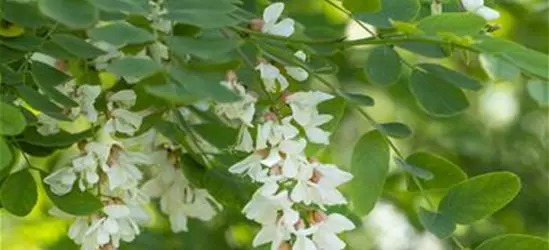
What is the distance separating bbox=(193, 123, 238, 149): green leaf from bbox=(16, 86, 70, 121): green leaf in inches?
4.9

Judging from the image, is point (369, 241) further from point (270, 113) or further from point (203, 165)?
point (270, 113)

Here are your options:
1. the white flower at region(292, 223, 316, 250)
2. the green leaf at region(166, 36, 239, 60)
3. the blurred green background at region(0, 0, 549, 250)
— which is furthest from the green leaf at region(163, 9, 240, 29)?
the blurred green background at region(0, 0, 549, 250)

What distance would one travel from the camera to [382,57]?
0.67 metres

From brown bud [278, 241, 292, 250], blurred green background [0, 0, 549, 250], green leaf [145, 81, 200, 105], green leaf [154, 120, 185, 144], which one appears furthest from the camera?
blurred green background [0, 0, 549, 250]

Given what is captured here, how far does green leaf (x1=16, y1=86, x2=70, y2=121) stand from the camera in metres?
0.59

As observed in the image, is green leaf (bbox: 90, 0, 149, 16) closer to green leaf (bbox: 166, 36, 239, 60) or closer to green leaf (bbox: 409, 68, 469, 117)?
green leaf (bbox: 166, 36, 239, 60)

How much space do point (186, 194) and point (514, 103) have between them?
3.12 feet

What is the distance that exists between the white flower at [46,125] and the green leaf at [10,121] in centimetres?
8

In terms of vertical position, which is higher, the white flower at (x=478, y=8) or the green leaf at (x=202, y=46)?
the green leaf at (x=202, y=46)

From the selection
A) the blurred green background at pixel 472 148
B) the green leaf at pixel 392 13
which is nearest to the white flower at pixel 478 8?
the green leaf at pixel 392 13

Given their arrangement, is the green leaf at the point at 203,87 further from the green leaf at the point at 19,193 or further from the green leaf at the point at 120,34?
the green leaf at the point at 19,193

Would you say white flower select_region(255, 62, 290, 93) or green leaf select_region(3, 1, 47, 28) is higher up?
green leaf select_region(3, 1, 47, 28)

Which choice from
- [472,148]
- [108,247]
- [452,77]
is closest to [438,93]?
[452,77]

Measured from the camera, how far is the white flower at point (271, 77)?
1.89 feet
